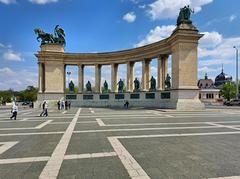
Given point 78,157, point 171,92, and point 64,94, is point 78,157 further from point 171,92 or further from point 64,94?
point 64,94

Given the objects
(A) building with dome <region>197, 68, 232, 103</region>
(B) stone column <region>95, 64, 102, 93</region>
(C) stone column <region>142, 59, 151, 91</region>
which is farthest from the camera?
(A) building with dome <region>197, 68, 232, 103</region>

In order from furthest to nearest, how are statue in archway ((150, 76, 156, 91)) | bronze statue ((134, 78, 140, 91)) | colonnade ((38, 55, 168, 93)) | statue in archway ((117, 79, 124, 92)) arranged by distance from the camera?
→ statue in archway ((117, 79, 124, 92))
bronze statue ((134, 78, 140, 91))
statue in archway ((150, 76, 156, 91))
colonnade ((38, 55, 168, 93))

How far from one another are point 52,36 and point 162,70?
2361 cm

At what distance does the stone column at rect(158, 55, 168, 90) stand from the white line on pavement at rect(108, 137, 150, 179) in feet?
99.4

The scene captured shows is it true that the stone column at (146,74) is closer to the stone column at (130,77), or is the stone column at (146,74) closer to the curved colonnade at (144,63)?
the curved colonnade at (144,63)

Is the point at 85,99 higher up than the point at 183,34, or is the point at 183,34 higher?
the point at 183,34

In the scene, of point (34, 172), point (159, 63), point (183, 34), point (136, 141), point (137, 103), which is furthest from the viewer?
point (137, 103)

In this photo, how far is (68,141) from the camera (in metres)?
9.97

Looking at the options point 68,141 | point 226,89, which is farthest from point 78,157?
point 226,89

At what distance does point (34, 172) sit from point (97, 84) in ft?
135

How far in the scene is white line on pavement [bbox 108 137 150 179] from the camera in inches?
227

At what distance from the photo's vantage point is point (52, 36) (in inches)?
1761

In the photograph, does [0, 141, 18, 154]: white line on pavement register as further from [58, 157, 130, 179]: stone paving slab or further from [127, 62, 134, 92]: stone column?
[127, 62, 134, 92]: stone column

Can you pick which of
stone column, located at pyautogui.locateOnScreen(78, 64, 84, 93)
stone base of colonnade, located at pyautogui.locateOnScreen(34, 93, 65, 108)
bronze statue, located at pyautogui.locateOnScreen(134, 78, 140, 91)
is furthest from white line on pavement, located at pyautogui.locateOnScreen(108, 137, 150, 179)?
stone column, located at pyautogui.locateOnScreen(78, 64, 84, 93)
